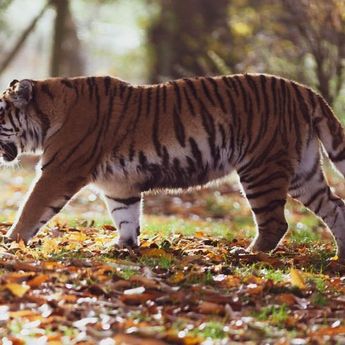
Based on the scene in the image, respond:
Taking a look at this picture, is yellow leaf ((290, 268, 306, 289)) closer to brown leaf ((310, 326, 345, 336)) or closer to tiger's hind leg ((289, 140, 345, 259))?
brown leaf ((310, 326, 345, 336))

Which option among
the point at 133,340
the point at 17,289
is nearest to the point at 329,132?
the point at 17,289

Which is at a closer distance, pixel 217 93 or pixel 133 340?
pixel 133 340

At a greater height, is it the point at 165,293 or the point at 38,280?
the point at 38,280

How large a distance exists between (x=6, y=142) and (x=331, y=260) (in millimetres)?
3027

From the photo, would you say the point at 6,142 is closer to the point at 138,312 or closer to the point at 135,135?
the point at 135,135

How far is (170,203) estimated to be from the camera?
56.4 ft

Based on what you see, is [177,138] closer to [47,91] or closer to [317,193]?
[47,91]

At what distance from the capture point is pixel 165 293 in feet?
19.3

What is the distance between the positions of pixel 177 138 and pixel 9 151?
1.53m

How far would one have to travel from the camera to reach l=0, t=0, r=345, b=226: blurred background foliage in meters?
15.6

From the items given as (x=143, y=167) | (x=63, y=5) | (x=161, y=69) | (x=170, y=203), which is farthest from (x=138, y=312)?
(x=161, y=69)

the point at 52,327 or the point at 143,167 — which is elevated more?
the point at 143,167

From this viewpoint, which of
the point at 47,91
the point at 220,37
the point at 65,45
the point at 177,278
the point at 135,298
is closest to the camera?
the point at 135,298

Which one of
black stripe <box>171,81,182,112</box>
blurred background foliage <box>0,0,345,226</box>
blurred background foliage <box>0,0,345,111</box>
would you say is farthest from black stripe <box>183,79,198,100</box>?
blurred background foliage <box>0,0,345,111</box>
